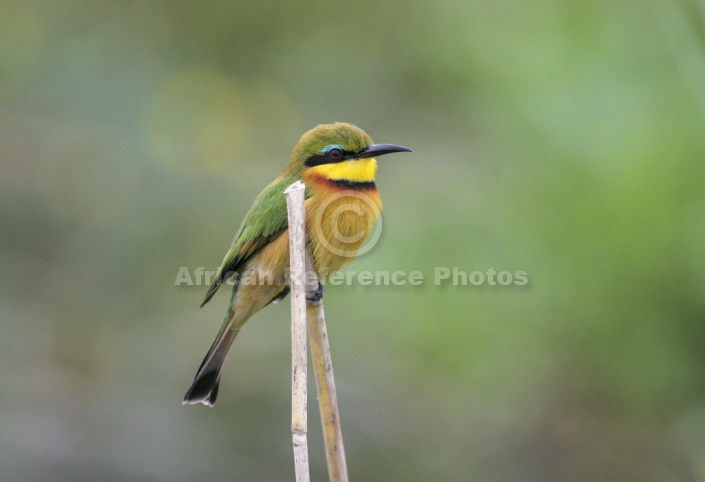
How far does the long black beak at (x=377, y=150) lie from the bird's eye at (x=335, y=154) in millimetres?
25

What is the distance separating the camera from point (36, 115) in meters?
4.29

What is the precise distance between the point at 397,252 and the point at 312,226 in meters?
0.92

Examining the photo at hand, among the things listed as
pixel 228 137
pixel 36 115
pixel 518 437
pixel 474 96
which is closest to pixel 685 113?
pixel 474 96

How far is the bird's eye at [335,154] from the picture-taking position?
2.96 meters

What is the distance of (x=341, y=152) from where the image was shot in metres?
2.96

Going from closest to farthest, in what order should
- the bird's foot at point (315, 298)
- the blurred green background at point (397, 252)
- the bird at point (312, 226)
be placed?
1. the bird's foot at point (315, 298)
2. the bird at point (312, 226)
3. the blurred green background at point (397, 252)

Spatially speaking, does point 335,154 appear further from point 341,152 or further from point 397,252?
point 397,252

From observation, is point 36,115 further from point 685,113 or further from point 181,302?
point 685,113

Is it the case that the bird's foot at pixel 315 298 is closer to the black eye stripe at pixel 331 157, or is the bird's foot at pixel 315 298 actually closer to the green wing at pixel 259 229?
the green wing at pixel 259 229

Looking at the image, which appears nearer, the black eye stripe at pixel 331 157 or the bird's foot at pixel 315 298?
the bird's foot at pixel 315 298

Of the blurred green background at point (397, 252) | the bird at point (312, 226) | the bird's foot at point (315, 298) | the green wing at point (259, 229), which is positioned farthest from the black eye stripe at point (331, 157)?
the blurred green background at point (397, 252)

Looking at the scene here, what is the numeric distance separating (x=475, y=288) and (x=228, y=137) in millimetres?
1556

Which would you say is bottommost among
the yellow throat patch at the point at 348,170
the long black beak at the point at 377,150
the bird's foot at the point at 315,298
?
the bird's foot at the point at 315,298

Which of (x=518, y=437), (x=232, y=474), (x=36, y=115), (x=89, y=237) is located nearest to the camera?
(x=232, y=474)
